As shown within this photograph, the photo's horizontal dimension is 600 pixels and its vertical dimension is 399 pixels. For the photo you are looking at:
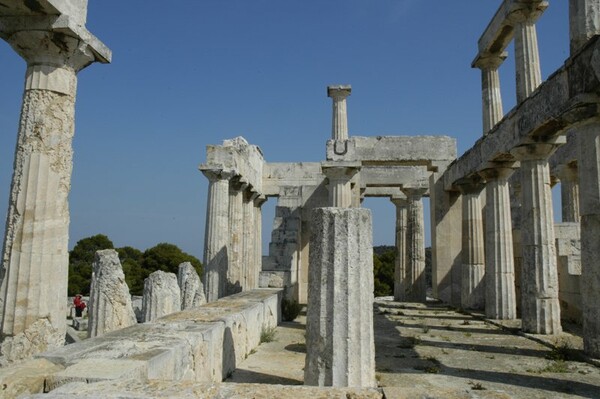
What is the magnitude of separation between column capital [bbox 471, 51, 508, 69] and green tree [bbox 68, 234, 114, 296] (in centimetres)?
2946

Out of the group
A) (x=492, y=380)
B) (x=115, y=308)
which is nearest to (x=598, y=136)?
(x=492, y=380)

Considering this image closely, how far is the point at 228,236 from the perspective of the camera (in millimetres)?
14344

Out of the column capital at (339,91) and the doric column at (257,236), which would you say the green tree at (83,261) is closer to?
the doric column at (257,236)

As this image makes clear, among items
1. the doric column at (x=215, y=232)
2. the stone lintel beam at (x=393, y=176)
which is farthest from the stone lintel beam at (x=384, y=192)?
the doric column at (x=215, y=232)

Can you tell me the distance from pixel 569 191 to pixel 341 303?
17.2 metres

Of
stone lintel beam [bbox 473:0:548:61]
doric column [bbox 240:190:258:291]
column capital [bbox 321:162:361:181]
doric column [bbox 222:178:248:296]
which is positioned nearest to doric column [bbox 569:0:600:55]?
stone lintel beam [bbox 473:0:548:61]

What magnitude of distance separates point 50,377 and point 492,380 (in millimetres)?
5763

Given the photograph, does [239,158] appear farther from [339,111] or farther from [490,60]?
[490,60]

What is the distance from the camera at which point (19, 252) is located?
17.0ft

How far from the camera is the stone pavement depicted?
6.11m

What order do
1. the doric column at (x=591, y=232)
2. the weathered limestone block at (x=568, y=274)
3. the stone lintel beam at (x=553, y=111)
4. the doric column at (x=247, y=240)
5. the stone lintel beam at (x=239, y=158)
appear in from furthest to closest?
the doric column at (x=247, y=240)
the stone lintel beam at (x=239, y=158)
the weathered limestone block at (x=568, y=274)
the doric column at (x=591, y=232)
the stone lintel beam at (x=553, y=111)

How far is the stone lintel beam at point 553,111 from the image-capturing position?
7.41 metres

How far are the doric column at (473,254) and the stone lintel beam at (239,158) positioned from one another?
23.6 ft

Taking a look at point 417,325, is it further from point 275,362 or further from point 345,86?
point 345,86
